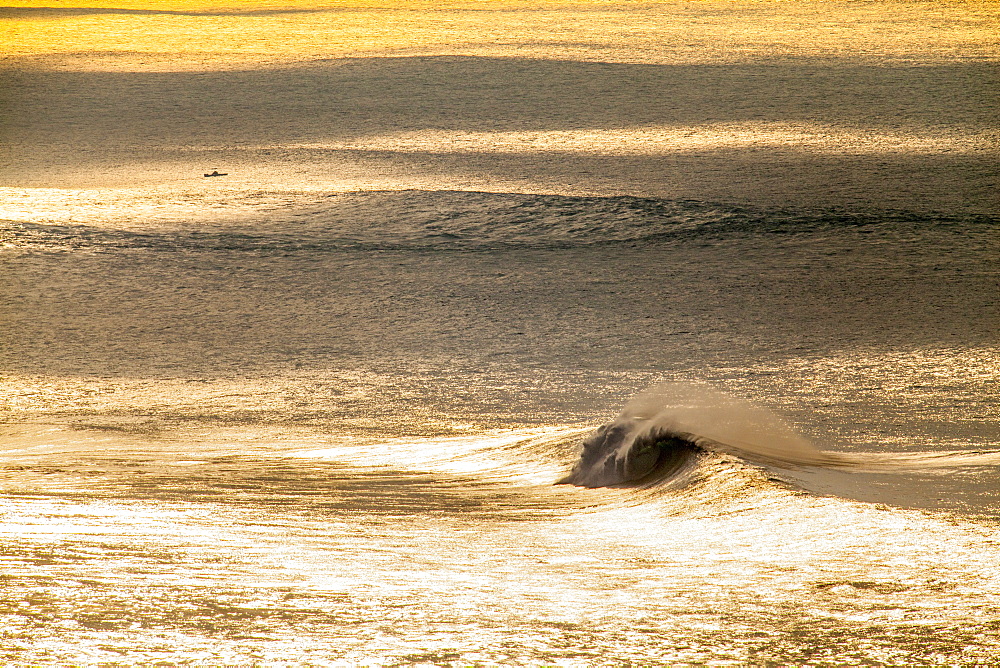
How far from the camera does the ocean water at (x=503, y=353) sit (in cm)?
100

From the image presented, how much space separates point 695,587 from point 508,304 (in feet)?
11.1

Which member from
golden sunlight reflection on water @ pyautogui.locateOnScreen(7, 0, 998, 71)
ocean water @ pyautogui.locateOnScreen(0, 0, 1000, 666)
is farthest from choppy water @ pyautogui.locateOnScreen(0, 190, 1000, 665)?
golden sunlight reflection on water @ pyautogui.locateOnScreen(7, 0, 998, 71)

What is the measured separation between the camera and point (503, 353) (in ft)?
13.0

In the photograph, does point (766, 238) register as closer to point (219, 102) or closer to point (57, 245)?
point (57, 245)

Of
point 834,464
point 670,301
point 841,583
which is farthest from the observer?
point 670,301

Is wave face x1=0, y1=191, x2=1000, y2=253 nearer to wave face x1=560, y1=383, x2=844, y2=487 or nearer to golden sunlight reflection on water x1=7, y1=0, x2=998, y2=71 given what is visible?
wave face x1=560, y1=383, x2=844, y2=487

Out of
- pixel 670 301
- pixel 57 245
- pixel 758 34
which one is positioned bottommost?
pixel 670 301

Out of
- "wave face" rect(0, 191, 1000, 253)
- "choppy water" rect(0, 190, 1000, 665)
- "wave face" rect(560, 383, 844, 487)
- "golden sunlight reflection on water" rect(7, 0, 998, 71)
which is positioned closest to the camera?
"choppy water" rect(0, 190, 1000, 665)

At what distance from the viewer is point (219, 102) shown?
8734 mm

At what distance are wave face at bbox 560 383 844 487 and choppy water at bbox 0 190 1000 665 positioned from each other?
0.01 meters

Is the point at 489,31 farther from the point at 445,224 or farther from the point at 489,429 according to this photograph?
the point at 489,429

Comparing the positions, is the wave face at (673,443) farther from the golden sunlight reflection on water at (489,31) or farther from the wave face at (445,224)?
the golden sunlight reflection on water at (489,31)

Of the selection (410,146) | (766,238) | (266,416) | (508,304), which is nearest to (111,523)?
(266,416)

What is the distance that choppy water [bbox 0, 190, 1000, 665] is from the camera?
0.95 metres
